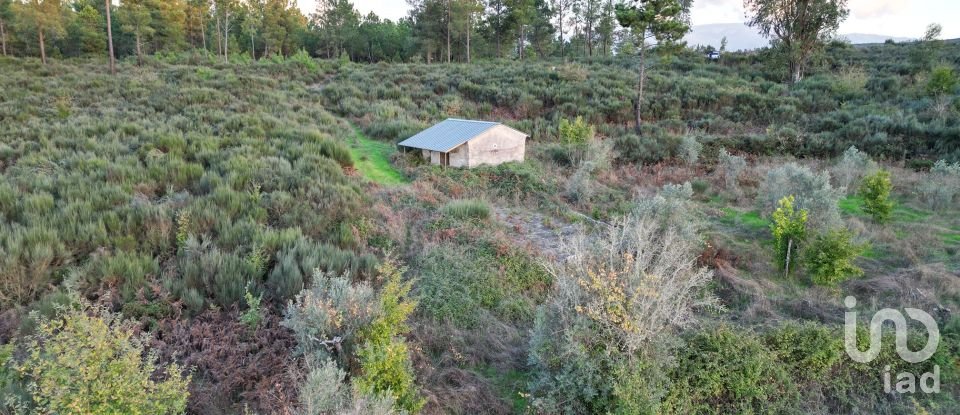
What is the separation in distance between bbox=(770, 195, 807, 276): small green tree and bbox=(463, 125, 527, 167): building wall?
9.52 metres

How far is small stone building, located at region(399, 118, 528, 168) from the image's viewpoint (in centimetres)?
1691

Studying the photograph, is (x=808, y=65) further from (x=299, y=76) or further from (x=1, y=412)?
(x=1, y=412)

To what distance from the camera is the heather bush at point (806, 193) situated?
36.7ft

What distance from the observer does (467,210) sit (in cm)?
1231

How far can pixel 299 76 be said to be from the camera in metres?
32.3

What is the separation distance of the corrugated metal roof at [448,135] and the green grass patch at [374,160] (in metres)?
1.16

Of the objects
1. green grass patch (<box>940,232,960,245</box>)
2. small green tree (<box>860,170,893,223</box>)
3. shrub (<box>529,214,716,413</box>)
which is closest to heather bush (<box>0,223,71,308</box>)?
shrub (<box>529,214,716,413</box>)

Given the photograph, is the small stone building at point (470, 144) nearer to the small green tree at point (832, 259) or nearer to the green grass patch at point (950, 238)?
the small green tree at point (832, 259)

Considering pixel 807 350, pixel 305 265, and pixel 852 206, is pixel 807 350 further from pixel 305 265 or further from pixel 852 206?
pixel 852 206

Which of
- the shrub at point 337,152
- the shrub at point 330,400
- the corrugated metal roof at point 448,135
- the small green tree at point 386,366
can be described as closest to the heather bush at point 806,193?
the corrugated metal roof at point 448,135

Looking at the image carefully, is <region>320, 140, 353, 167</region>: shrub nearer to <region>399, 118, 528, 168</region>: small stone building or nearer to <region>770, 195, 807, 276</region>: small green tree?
<region>399, 118, 528, 168</region>: small stone building

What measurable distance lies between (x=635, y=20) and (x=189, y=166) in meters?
19.3

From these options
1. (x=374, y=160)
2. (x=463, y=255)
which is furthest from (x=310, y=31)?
(x=463, y=255)

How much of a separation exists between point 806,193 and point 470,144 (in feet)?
32.6
